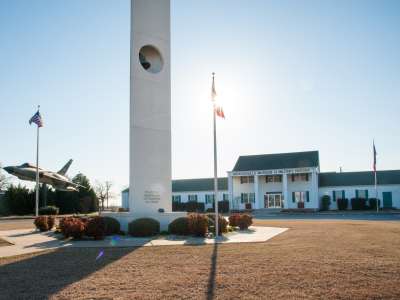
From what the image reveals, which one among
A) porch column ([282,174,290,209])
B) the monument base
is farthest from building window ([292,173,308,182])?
the monument base

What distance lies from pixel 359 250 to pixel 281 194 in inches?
1483

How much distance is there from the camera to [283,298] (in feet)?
21.2

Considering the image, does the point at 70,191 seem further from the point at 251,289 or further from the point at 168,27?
the point at 251,289

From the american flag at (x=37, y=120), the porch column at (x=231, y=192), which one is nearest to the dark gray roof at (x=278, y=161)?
the porch column at (x=231, y=192)

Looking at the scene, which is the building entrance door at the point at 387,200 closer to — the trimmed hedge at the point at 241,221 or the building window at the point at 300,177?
the building window at the point at 300,177

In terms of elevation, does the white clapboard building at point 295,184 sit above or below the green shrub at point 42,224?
above

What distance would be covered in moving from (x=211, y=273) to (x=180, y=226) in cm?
864

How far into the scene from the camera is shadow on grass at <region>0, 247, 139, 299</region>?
7238 millimetres

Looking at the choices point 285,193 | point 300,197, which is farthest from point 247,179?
point 300,197

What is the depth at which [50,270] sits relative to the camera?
909 cm

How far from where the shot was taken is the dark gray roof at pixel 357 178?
48.0 metres

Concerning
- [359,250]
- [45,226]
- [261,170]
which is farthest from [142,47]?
[261,170]

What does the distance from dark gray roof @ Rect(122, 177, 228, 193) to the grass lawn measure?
43.1 m

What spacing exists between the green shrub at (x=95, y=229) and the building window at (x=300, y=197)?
35.4 metres
